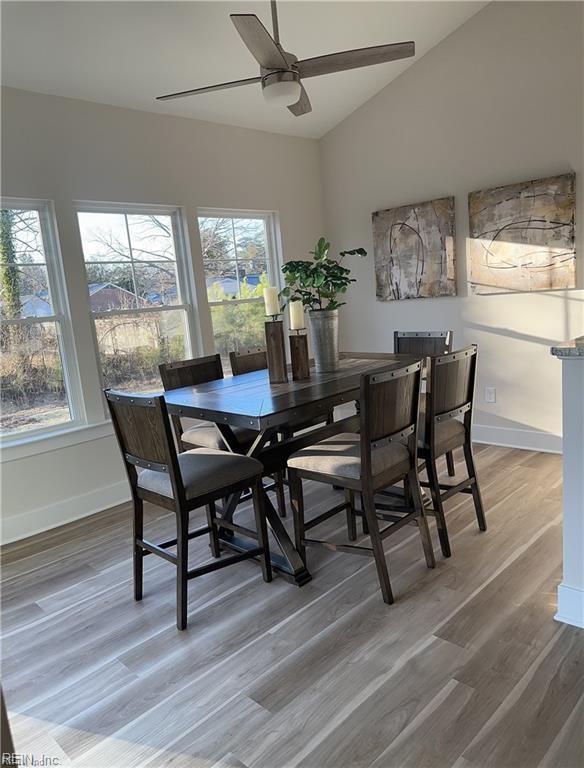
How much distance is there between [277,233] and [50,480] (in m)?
2.77

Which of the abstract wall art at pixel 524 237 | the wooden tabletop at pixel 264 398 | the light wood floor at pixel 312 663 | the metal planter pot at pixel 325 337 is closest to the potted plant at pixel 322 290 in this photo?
the metal planter pot at pixel 325 337

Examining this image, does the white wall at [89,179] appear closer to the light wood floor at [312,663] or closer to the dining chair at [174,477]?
the light wood floor at [312,663]

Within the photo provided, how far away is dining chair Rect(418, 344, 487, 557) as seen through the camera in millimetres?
2506

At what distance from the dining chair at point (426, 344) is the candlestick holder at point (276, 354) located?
3.81 ft

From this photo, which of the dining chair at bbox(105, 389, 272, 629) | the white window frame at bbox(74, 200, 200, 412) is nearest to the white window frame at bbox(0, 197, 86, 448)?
the white window frame at bbox(74, 200, 200, 412)

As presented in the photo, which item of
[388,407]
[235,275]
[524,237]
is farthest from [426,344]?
[235,275]

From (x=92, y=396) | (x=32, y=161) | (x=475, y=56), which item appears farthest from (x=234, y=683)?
(x=475, y=56)

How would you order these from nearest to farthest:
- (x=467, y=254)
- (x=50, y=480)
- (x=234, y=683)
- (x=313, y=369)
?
(x=234, y=683) < (x=313, y=369) < (x=50, y=480) < (x=467, y=254)

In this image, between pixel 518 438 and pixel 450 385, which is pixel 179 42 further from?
pixel 518 438

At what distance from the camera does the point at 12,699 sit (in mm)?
1892

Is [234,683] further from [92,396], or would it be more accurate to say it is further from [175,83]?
[175,83]

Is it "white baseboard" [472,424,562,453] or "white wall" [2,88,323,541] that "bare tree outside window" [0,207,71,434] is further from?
"white baseboard" [472,424,562,453]

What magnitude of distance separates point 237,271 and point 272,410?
2.58 metres

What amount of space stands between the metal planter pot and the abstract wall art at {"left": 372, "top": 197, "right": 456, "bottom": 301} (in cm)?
167
